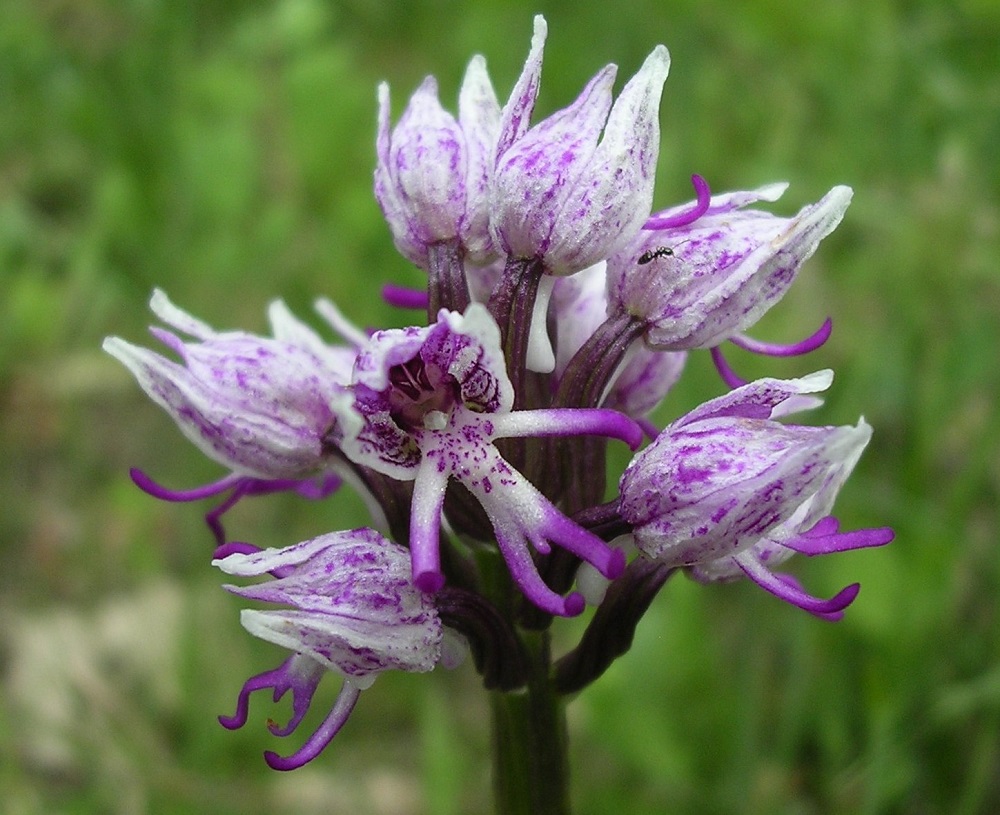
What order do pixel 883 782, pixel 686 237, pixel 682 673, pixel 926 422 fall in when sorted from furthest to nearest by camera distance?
pixel 926 422 < pixel 682 673 < pixel 883 782 < pixel 686 237

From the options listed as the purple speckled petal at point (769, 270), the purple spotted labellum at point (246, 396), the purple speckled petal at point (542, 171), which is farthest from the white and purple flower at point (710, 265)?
the purple spotted labellum at point (246, 396)

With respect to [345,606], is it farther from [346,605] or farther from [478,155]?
[478,155]

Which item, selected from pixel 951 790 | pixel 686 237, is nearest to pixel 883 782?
pixel 951 790

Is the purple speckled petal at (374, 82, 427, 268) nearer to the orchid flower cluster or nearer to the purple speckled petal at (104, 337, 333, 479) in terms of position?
the orchid flower cluster

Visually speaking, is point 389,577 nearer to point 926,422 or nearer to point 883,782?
point 883,782

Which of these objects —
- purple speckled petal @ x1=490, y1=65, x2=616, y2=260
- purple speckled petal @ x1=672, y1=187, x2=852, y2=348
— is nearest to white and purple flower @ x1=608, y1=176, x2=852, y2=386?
purple speckled petal @ x1=672, y1=187, x2=852, y2=348

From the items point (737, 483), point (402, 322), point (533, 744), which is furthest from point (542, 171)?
point (402, 322)

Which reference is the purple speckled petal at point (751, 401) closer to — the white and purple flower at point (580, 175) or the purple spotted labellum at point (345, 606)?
the white and purple flower at point (580, 175)
